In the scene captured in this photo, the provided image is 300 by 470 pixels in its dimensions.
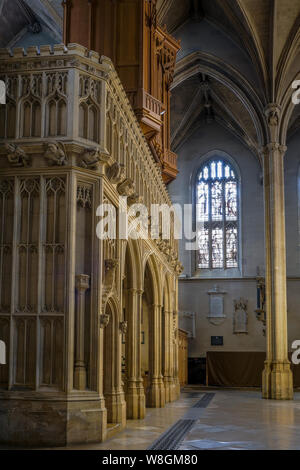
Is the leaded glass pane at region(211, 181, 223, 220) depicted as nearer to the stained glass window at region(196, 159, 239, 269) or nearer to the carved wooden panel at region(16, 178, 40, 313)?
the stained glass window at region(196, 159, 239, 269)

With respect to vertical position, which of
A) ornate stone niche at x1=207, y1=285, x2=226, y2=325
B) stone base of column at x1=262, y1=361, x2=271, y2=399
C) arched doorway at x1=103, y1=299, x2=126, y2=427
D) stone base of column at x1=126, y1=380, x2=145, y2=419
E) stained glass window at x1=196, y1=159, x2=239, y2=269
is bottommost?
stone base of column at x1=262, y1=361, x2=271, y2=399

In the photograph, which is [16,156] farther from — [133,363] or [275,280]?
[275,280]

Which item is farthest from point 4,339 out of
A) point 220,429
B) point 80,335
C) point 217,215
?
point 217,215

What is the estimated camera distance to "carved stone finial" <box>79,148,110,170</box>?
9812 millimetres

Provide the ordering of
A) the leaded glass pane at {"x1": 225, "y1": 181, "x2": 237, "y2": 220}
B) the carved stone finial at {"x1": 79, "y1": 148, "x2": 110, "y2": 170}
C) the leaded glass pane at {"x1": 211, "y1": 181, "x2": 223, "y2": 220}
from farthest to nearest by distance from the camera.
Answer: the leaded glass pane at {"x1": 211, "y1": 181, "x2": 223, "y2": 220} → the leaded glass pane at {"x1": 225, "y1": 181, "x2": 237, "y2": 220} → the carved stone finial at {"x1": 79, "y1": 148, "x2": 110, "y2": 170}

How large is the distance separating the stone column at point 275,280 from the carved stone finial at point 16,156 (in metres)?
15.5

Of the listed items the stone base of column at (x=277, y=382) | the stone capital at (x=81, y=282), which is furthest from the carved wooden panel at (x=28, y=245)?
the stone base of column at (x=277, y=382)

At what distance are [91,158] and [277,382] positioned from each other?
1534 centimetres

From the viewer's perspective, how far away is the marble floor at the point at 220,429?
9156 millimetres

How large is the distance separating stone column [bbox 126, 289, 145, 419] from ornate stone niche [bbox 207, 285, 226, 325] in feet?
59.4

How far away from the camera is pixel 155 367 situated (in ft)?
53.6

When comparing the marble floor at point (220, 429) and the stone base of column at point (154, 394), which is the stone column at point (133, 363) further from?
the stone base of column at point (154, 394)

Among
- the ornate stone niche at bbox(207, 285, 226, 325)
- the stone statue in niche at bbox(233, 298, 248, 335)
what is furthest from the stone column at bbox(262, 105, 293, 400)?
the ornate stone niche at bbox(207, 285, 226, 325)
